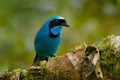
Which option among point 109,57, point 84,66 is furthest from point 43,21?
point 84,66

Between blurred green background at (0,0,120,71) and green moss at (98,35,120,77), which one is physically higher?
blurred green background at (0,0,120,71)

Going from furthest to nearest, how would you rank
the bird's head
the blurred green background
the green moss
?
the bird's head → the blurred green background → the green moss

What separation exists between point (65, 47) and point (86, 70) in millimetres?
2853

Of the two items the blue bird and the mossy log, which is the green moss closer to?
the mossy log

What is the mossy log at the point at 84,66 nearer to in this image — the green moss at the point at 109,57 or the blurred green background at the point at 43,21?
the green moss at the point at 109,57

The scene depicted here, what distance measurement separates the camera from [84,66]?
2.80m

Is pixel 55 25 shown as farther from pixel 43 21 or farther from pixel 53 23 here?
pixel 43 21

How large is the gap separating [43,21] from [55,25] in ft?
1.01

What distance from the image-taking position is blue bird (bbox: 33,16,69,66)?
5.51m

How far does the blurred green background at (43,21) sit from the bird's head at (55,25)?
119 mm

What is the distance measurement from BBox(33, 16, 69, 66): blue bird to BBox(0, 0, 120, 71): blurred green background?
0.31 feet

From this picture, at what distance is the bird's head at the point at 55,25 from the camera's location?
17.9 feet

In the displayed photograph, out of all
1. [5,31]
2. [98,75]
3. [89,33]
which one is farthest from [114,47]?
[89,33]

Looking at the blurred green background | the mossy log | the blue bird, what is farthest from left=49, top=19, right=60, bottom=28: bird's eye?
the mossy log
